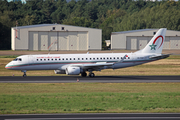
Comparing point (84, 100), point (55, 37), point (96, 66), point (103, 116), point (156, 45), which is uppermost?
point (55, 37)

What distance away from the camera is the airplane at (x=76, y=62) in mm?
41688

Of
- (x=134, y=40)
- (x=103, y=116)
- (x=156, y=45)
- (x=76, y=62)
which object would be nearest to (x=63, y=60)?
(x=76, y=62)

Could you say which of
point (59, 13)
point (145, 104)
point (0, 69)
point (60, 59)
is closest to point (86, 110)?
point (145, 104)

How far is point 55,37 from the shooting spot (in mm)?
99375

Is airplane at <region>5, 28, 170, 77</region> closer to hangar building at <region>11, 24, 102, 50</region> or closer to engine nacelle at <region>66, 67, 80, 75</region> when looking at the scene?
engine nacelle at <region>66, 67, 80, 75</region>

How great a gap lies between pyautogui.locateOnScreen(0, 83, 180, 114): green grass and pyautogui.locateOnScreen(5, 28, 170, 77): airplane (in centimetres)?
966

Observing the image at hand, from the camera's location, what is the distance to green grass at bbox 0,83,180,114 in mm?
21000

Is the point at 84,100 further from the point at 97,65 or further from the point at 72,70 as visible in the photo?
the point at 97,65

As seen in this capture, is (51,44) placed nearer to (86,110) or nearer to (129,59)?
(129,59)

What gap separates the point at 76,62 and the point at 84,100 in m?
19.1

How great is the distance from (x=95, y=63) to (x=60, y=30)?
57733 millimetres

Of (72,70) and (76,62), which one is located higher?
(76,62)

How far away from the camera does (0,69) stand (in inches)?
2183

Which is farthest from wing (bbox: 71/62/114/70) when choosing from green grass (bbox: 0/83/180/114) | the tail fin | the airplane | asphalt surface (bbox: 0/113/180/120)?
asphalt surface (bbox: 0/113/180/120)
